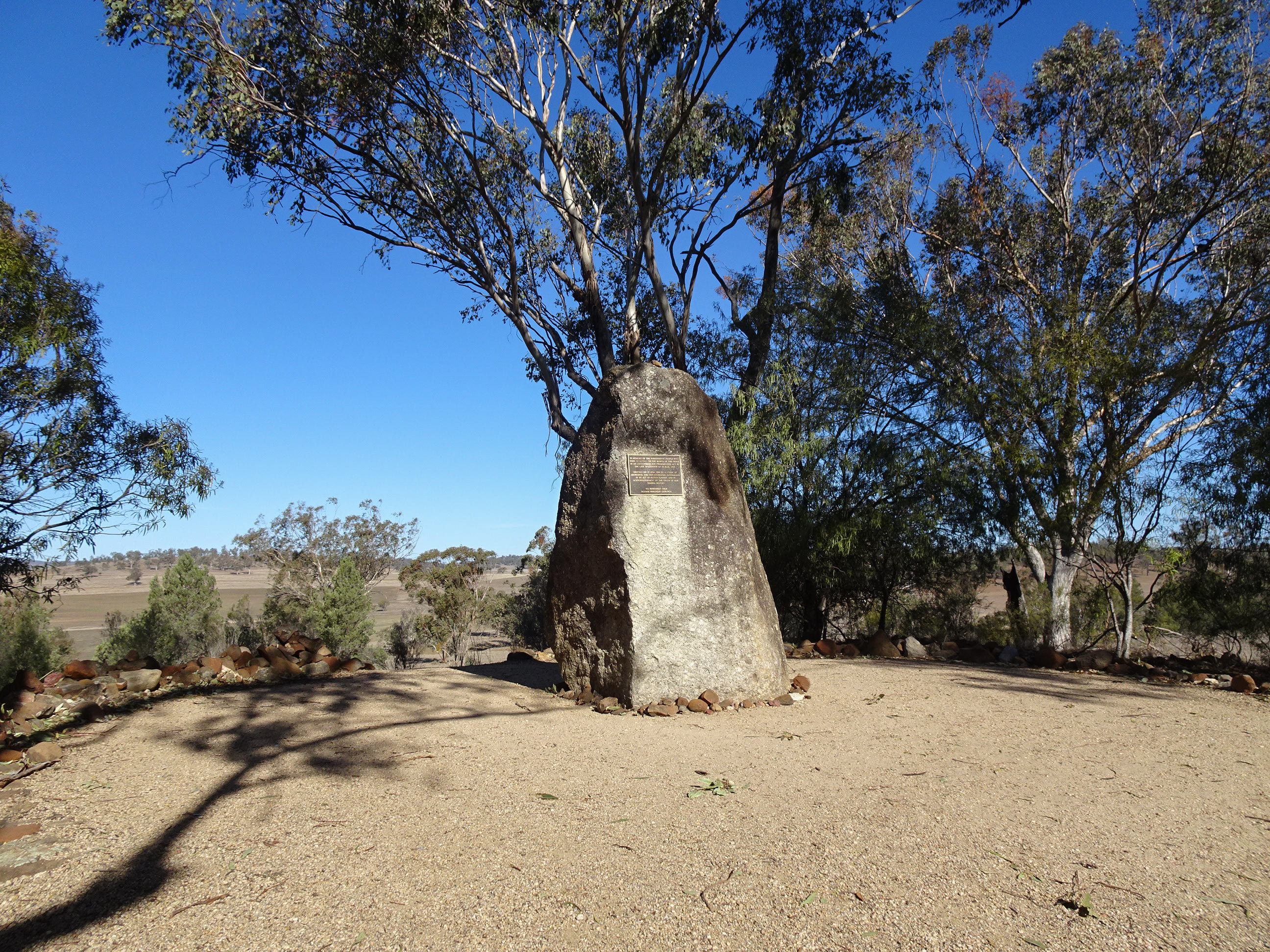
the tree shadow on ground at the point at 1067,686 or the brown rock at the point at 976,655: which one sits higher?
the brown rock at the point at 976,655

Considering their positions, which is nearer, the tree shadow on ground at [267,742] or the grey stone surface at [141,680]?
the tree shadow on ground at [267,742]

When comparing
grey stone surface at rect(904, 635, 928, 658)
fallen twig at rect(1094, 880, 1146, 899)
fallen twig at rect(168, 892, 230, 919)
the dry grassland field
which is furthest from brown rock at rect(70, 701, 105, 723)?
grey stone surface at rect(904, 635, 928, 658)

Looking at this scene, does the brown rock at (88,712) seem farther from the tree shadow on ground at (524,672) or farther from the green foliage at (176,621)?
the green foliage at (176,621)

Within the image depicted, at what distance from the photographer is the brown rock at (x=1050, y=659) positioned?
25.1 feet

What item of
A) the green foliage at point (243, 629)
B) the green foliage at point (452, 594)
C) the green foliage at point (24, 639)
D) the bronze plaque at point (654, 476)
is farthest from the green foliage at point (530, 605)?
the bronze plaque at point (654, 476)

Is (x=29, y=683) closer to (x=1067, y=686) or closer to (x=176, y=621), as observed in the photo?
(x=1067, y=686)

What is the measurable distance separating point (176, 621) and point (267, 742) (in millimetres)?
14313

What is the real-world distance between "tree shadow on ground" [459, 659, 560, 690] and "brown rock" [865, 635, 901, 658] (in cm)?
360

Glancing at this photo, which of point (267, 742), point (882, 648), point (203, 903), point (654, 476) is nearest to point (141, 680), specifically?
point (267, 742)

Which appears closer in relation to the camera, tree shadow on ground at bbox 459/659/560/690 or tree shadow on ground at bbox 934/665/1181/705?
tree shadow on ground at bbox 934/665/1181/705

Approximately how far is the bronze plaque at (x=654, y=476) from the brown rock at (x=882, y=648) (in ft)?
13.2

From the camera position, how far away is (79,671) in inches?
215

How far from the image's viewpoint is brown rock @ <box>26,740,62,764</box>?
12.6 ft

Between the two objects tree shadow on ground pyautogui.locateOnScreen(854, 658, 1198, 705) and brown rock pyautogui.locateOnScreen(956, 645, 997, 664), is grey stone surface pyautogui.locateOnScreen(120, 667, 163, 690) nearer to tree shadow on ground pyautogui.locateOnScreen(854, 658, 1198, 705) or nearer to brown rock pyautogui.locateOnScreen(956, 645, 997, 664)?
tree shadow on ground pyautogui.locateOnScreen(854, 658, 1198, 705)
